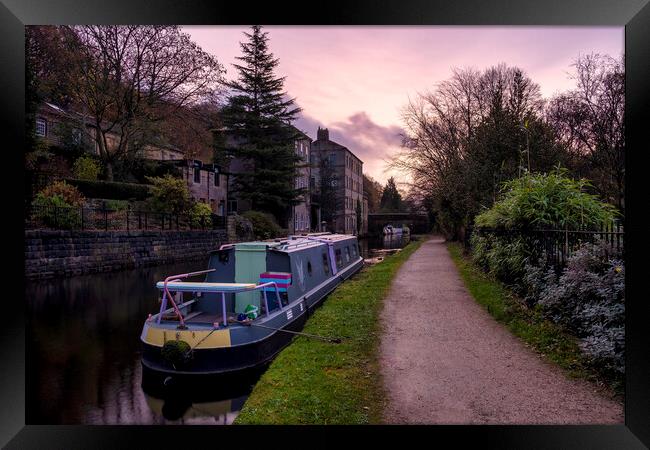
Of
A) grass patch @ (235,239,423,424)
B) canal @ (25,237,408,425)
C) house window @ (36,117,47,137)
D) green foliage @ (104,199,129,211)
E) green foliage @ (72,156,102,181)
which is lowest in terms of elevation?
canal @ (25,237,408,425)

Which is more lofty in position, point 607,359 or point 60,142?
point 60,142

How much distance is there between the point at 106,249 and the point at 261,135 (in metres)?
6.01

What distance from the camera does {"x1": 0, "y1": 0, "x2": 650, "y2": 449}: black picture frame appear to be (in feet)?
11.5

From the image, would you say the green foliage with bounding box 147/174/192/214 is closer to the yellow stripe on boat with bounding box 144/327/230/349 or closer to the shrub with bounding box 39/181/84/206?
the shrub with bounding box 39/181/84/206

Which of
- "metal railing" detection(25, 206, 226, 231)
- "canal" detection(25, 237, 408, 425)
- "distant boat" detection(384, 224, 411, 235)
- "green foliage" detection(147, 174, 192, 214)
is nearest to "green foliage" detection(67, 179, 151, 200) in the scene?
"green foliage" detection(147, 174, 192, 214)

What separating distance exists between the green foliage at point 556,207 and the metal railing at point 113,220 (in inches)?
383

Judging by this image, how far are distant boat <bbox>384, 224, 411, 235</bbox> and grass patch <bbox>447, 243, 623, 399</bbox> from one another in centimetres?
3260

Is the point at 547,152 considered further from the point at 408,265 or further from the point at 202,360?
the point at 202,360

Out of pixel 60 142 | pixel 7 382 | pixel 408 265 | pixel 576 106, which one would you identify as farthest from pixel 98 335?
pixel 576 106

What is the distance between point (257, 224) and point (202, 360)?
31.2 feet

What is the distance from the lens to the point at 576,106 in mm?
12562

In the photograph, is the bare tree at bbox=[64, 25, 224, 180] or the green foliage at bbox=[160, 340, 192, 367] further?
the bare tree at bbox=[64, 25, 224, 180]

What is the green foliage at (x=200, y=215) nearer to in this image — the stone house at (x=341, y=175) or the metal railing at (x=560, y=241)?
the stone house at (x=341, y=175)
